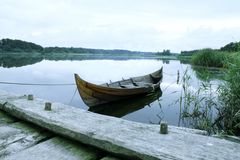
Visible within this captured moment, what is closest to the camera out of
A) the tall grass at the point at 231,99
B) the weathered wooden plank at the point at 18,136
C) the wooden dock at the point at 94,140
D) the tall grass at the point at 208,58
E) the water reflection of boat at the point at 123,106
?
the wooden dock at the point at 94,140

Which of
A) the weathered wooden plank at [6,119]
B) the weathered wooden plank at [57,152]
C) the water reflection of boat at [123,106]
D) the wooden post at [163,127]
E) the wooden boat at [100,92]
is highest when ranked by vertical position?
the wooden post at [163,127]

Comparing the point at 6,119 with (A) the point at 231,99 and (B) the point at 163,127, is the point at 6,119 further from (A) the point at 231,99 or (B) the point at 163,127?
(A) the point at 231,99

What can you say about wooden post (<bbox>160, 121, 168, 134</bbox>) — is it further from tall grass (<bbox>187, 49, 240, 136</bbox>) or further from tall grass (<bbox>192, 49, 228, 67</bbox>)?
tall grass (<bbox>192, 49, 228, 67</bbox>)

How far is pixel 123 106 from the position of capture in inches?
416

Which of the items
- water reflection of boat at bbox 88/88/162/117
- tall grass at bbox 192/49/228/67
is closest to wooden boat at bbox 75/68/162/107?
water reflection of boat at bbox 88/88/162/117

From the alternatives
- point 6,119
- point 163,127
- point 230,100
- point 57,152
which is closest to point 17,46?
point 230,100

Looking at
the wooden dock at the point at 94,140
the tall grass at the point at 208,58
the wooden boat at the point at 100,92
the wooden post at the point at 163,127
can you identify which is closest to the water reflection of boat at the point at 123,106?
the wooden boat at the point at 100,92

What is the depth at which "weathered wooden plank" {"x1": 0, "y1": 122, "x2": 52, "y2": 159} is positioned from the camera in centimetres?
230

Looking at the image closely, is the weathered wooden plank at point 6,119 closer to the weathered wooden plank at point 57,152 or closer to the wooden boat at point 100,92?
the weathered wooden plank at point 57,152

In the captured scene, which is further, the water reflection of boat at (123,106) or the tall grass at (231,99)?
the water reflection of boat at (123,106)

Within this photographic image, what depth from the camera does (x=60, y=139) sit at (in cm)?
252

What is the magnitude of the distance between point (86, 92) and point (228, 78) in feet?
16.3

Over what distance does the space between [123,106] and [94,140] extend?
329 inches

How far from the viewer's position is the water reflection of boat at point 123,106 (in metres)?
9.54
